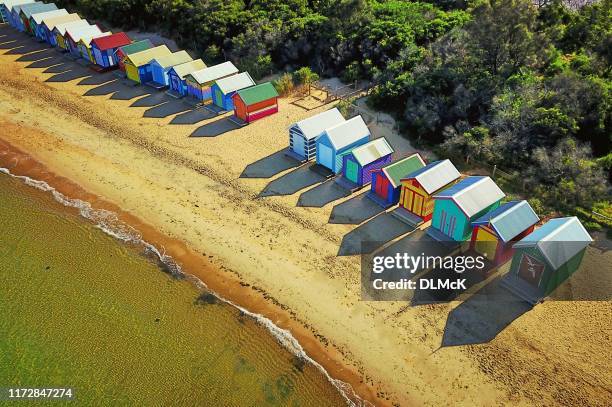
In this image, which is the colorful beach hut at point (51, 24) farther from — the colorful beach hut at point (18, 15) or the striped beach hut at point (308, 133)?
the striped beach hut at point (308, 133)

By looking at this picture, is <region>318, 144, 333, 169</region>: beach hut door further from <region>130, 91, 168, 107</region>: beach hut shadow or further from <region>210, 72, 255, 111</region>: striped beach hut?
<region>130, 91, 168, 107</region>: beach hut shadow

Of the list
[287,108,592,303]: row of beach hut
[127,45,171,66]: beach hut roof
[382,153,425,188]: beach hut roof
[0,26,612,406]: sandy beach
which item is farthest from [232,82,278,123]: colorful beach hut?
[382,153,425,188]: beach hut roof

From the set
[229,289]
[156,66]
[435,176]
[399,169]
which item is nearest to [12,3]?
[156,66]

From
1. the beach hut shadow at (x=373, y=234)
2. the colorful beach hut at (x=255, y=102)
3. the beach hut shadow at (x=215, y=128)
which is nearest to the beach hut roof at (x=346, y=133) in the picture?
the beach hut shadow at (x=373, y=234)

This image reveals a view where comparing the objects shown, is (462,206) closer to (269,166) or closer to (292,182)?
(292,182)

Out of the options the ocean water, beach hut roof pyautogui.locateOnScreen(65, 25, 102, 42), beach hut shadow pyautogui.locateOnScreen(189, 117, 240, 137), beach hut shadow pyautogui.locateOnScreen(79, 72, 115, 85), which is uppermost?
beach hut roof pyautogui.locateOnScreen(65, 25, 102, 42)
